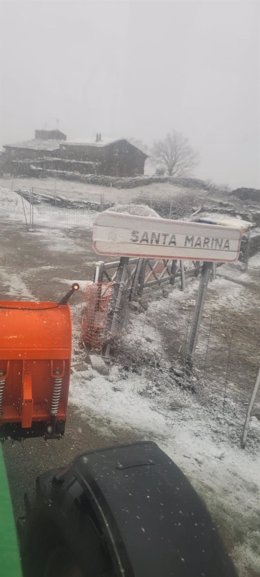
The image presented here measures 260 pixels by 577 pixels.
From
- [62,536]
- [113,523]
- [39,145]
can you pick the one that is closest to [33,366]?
[62,536]

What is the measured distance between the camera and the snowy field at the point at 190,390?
5.98m

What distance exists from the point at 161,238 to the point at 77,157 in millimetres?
43462

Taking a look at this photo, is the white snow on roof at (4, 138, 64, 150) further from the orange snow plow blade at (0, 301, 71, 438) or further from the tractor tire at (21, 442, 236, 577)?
the tractor tire at (21, 442, 236, 577)

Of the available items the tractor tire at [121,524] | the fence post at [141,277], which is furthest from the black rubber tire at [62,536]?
the fence post at [141,277]

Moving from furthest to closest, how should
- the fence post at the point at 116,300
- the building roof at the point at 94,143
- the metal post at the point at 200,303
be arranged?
1. the building roof at the point at 94,143
2. the metal post at the point at 200,303
3. the fence post at the point at 116,300

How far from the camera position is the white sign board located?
7.32m

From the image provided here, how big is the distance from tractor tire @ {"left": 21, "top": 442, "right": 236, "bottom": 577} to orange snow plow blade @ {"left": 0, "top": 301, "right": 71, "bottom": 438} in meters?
1.28

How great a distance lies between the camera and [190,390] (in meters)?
8.52

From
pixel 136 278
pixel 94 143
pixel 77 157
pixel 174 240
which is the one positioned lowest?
pixel 136 278

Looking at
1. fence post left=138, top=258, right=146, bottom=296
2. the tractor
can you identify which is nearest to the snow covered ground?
fence post left=138, top=258, right=146, bottom=296

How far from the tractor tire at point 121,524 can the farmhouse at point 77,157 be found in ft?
134

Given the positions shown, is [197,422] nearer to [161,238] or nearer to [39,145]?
[161,238]

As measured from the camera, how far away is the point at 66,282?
1465cm

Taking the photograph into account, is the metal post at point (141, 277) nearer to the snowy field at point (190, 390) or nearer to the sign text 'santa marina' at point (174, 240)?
the snowy field at point (190, 390)
